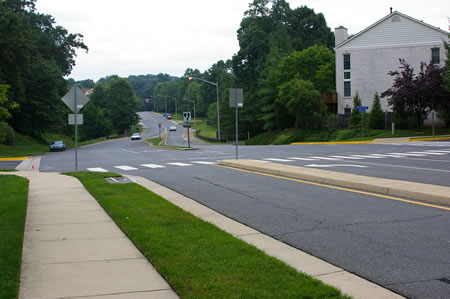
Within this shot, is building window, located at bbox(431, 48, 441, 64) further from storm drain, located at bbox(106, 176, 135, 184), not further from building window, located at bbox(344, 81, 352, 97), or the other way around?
storm drain, located at bbox(106, 176, 135, 184)

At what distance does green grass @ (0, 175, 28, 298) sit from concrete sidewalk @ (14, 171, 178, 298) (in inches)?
4.2

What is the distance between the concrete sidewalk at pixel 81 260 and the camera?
17.1 feet

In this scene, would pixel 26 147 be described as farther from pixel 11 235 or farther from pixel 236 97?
pixel 11 235

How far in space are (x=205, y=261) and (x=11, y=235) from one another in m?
3.35

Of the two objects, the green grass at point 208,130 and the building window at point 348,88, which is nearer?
the building window at point 348,88

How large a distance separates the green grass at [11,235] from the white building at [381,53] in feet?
150

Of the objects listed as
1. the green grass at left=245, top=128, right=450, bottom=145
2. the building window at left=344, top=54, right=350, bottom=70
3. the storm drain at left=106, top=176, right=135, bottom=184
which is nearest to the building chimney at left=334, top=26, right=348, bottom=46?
the building window at left=344, top=54, right=350, bottom=70

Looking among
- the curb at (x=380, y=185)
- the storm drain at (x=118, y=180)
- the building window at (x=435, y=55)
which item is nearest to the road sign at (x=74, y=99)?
the storm drain at (x=118, y=180)

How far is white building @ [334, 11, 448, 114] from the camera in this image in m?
52.0

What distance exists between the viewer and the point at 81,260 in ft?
21.1

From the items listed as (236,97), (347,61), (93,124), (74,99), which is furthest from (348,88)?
(93,124)

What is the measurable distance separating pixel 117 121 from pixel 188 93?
200ft

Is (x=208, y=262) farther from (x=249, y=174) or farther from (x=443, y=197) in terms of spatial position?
(x=249, y=174)

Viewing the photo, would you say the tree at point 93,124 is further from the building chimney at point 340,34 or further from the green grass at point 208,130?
the building chimney at point 340,34
